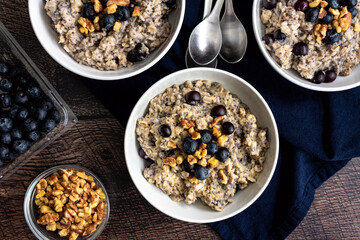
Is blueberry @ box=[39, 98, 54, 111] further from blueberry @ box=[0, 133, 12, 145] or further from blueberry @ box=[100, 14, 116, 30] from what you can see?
blueberry @ box=[100, 14, 116, 30]

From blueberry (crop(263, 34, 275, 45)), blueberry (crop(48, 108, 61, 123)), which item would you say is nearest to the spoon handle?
blueberry (crop(263, 34, 275, 45))

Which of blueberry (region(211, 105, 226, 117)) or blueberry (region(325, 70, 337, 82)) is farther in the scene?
blueberry (region(325, 70, 337, 82))

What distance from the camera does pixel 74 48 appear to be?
166cm

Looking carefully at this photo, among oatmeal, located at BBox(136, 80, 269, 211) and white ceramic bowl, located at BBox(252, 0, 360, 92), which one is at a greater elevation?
white ceramic bowl, located at BBox(252, 0, 360, 92)

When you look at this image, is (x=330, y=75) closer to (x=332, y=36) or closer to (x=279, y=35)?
(x=332, y=36)

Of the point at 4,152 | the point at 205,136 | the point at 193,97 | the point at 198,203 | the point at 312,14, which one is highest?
the point at 312,14

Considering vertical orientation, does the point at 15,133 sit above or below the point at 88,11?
below

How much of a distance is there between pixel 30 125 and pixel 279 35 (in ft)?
4.23

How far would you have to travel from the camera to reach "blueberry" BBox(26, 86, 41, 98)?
6.05 ft

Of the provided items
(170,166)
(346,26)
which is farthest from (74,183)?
(346,26)

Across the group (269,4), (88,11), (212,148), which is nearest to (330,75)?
(269,4)

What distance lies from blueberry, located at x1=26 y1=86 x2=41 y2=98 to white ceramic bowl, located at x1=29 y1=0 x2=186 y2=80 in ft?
0.96

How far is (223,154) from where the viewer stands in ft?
5.31

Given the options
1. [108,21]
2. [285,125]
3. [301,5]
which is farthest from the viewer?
[285,125]
